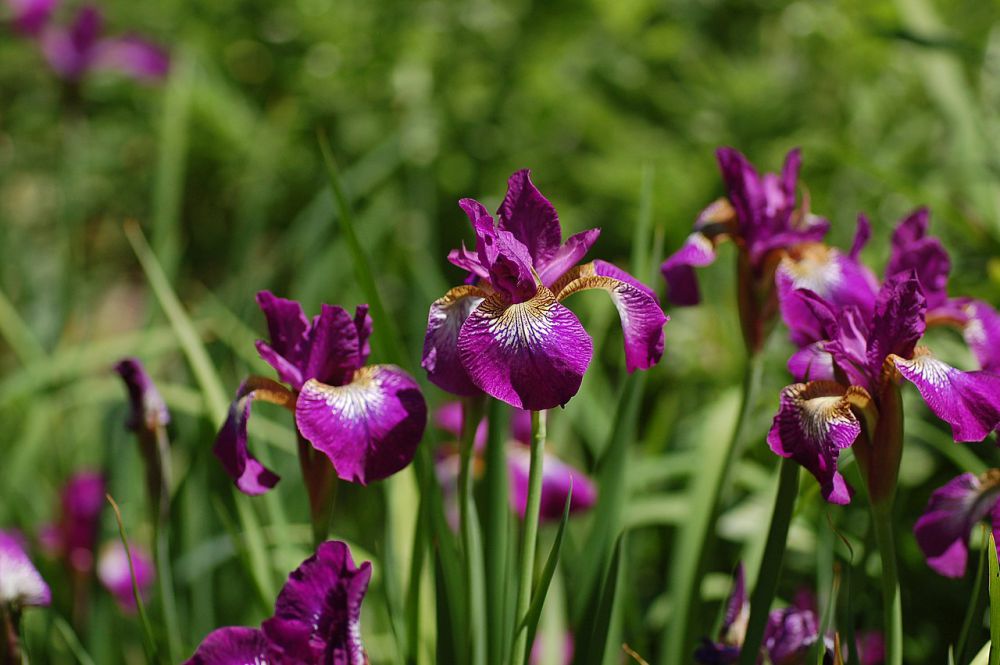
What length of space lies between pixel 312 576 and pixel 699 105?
2.03 metres

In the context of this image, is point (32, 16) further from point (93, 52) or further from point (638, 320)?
point (638, 320)

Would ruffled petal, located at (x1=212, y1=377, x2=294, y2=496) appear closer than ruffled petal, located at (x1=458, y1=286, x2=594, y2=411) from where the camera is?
No

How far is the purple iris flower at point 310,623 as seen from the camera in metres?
0.78

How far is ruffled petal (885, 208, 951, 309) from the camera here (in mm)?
981

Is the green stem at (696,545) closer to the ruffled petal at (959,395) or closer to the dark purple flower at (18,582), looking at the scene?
Answer: the ruffled petal at (959,395)

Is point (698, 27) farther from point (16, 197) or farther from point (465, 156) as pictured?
point (16, 197)

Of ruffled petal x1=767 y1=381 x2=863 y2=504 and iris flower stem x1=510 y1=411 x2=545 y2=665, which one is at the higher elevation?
ruffled petal x1=767 y1=381 x2=863 y2=504

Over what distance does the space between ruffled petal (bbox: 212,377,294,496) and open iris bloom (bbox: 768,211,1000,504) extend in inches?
16.1

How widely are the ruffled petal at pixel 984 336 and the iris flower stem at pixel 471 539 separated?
0.51 meters

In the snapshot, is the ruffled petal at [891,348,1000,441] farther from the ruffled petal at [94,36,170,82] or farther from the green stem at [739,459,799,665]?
the ruffled petal at [94,36,170,82]

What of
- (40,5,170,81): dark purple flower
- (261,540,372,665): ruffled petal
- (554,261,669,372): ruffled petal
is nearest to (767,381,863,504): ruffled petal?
(554,261,669,372): ruffled petal

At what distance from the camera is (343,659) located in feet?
2.61

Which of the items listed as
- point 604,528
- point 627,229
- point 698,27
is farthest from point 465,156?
point 604,528

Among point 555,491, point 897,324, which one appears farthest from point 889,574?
point 555,491
